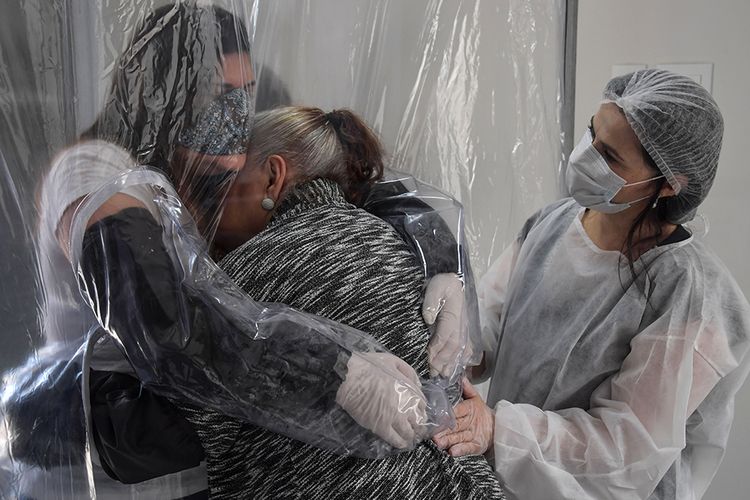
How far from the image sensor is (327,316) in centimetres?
75

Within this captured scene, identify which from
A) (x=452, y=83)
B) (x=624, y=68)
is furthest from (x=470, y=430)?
(x=624, y=68)

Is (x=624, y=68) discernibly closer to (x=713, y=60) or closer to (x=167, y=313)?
(x=713, y=60)

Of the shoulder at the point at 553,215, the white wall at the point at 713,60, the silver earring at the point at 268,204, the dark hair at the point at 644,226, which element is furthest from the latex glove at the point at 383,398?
the white wall at the point at 713,60

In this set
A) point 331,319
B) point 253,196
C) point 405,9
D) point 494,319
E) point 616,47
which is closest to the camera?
point 331,319

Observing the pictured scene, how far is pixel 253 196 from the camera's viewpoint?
86cm

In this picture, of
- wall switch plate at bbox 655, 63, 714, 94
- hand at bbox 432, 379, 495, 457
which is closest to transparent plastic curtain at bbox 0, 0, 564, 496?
hand at bbox 432, 379, 495, 457

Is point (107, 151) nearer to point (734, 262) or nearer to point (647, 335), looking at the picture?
point (647, 335)

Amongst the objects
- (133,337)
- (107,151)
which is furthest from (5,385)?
(107,151)

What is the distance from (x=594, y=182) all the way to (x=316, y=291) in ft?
1.92

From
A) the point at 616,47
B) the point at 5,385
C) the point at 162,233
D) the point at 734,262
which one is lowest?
the point at 734,262

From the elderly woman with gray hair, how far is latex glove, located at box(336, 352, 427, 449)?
22mm

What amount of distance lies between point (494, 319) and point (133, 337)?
0.80 m

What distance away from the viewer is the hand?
2.93 feet

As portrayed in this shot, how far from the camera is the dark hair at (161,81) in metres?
0.70
